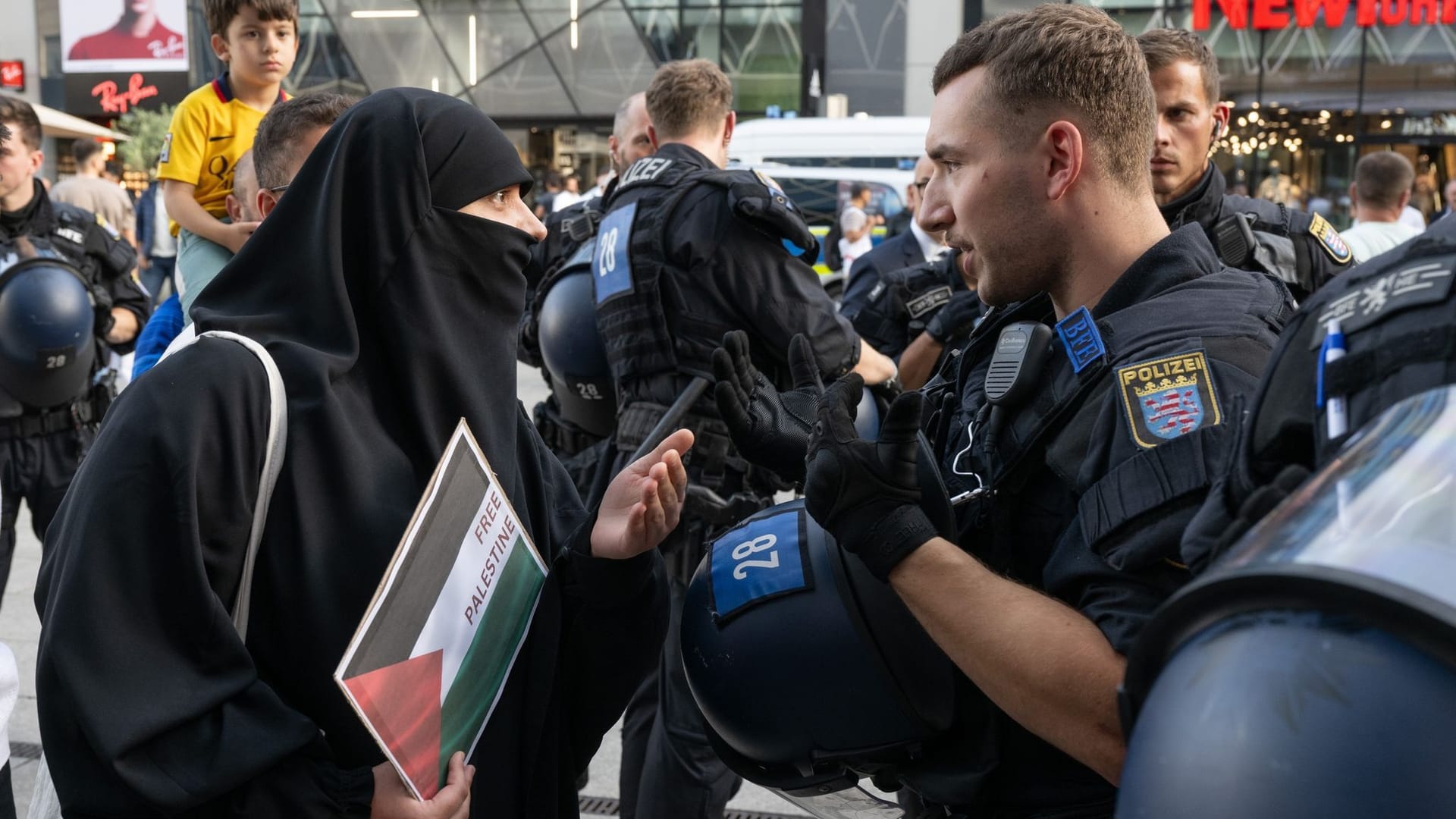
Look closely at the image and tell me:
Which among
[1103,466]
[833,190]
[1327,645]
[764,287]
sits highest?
[1327,645]

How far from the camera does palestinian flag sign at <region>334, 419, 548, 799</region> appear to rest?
1.48m

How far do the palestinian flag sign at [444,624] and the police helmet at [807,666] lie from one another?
0.28m

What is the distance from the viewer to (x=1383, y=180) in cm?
591

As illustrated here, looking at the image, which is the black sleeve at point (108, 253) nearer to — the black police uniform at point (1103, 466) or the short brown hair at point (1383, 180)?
the black police uniform at point (1103, 466)

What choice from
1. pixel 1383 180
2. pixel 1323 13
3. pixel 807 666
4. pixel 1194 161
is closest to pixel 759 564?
pixel 807 666

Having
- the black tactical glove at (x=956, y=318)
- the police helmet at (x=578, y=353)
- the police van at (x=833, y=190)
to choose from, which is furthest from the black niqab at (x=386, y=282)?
the police van at (x=833, y=190)

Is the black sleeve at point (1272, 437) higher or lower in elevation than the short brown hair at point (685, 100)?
lower

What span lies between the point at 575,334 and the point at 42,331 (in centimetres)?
176

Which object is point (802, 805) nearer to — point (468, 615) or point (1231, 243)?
point (468, 615)

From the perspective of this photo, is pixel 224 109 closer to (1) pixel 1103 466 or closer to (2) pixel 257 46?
(2) pixel 257 46

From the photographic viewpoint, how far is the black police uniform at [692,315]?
3447 millimetres

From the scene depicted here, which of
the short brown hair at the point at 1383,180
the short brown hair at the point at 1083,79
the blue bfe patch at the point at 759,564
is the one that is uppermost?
the short brown hair at the point at 1083,79

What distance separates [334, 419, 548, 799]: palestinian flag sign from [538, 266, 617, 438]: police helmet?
6.80 feet

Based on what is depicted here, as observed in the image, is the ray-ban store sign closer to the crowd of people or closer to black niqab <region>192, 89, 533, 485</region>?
the crowd of people
